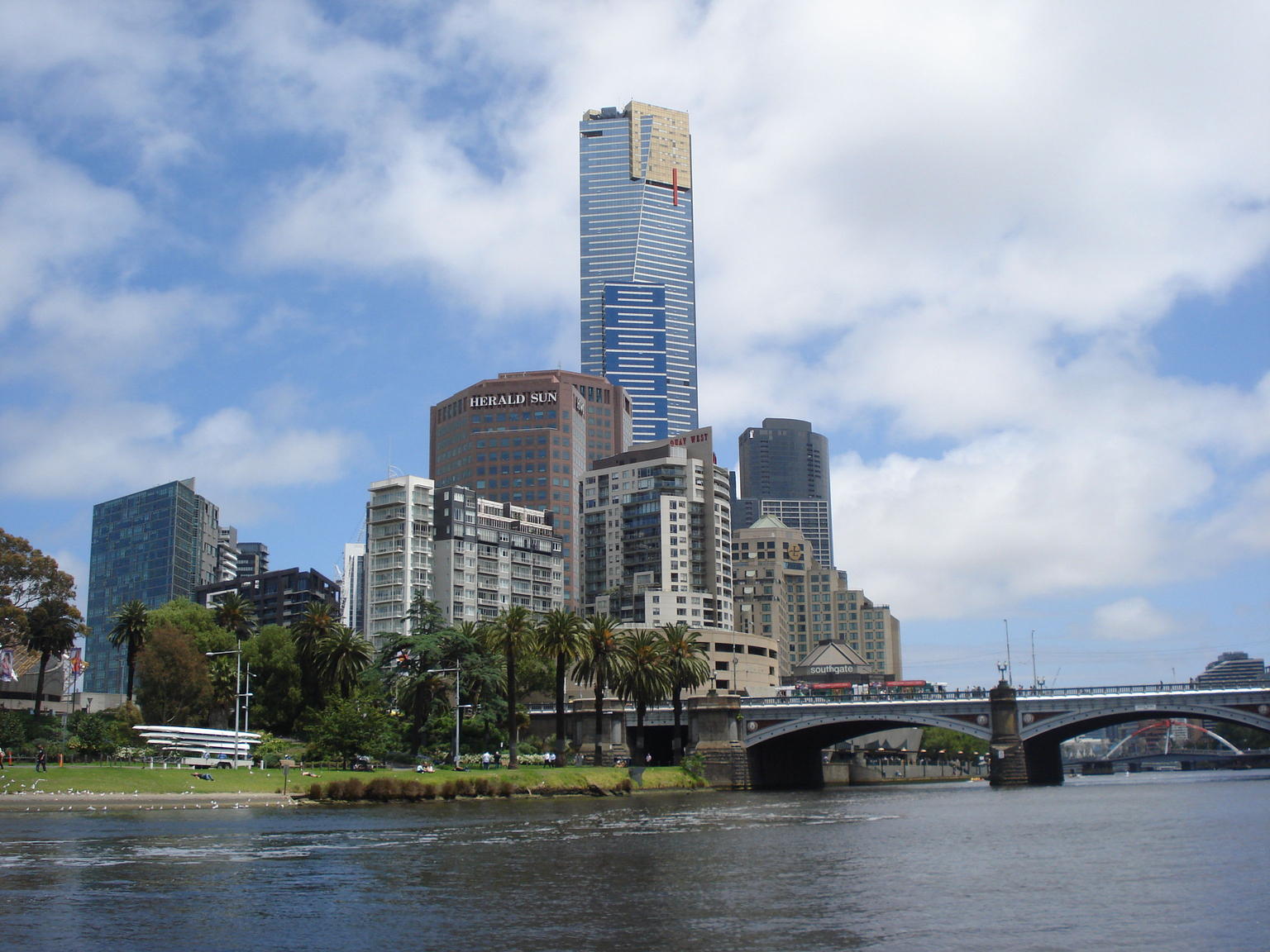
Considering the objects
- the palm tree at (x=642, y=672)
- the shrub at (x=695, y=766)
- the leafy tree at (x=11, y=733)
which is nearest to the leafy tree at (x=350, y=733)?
the leafy tree at (x=11, y=733)

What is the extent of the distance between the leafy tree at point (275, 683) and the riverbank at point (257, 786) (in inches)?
1601

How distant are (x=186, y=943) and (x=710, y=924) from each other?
15.4 m

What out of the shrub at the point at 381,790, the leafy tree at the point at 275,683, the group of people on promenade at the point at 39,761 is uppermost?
the leafy tree at the point at 275,683

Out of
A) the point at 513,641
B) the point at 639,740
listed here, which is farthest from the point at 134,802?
the point at 639,740

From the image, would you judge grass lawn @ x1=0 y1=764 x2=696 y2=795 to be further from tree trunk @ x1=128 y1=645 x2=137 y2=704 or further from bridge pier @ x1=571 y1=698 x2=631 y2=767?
tree trunk @ x1=128 y1=645 x2=137 y2=704

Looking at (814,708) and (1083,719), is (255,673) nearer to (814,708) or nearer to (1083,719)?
(814,708)

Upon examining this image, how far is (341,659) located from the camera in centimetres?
13688

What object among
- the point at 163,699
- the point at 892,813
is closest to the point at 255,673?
the point at 163,699

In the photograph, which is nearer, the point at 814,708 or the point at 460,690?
the point at 460,690

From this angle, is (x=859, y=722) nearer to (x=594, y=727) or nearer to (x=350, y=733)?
(x=594, y=727)

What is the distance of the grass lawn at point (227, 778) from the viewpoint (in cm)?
8694

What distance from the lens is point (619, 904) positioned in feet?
139

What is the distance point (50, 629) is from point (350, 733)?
1666 inches

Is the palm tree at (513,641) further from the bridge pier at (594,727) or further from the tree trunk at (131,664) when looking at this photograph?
the tree trunk at (131,664)
